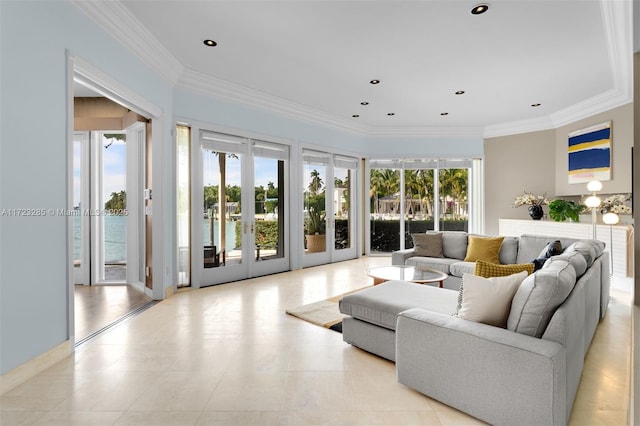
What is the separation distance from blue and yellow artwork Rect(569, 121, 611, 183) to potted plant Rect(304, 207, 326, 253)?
184 inches

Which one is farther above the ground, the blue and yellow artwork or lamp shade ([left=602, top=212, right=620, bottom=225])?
the blue and yellow artwork

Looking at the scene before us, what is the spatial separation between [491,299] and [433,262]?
3147 millimetres

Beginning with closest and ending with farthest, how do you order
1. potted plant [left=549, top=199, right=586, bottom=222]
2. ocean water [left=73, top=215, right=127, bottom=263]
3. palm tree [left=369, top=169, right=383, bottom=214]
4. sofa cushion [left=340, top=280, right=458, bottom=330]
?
sofa cushion [left=340, top=280, right=458, bottom=330], ocean water [left=73, top=215, right=127, bottom=263], potted plant [left=549, top=199, right=586, bottom=222], palm tree [left=369, top=169, right=383, bottom=214]

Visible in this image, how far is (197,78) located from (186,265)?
2.57 meters

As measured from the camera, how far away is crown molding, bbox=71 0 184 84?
3014 mm

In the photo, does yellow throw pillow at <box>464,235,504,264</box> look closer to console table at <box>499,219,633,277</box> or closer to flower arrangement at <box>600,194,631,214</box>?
console table at <box>499,219,633,277</box>

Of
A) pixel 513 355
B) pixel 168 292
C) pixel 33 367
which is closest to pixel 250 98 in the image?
pixel 168 292

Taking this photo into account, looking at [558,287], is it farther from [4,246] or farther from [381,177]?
[381,177]

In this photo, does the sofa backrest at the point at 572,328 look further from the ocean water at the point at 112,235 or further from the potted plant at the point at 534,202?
the ocean water at the point at 112,235

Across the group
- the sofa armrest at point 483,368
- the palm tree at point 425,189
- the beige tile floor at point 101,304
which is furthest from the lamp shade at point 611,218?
the beige tile floor at point 101,304

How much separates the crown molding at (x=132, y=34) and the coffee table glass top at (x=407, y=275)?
11.4 ft

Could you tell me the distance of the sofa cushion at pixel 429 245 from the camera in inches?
215

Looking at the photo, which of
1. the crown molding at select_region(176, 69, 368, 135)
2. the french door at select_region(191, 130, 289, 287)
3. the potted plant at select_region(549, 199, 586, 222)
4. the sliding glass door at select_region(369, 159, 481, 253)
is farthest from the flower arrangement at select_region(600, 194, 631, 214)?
the french door at select_region(191, 130, 289, 287)

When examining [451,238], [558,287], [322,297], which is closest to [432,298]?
[558,287]
